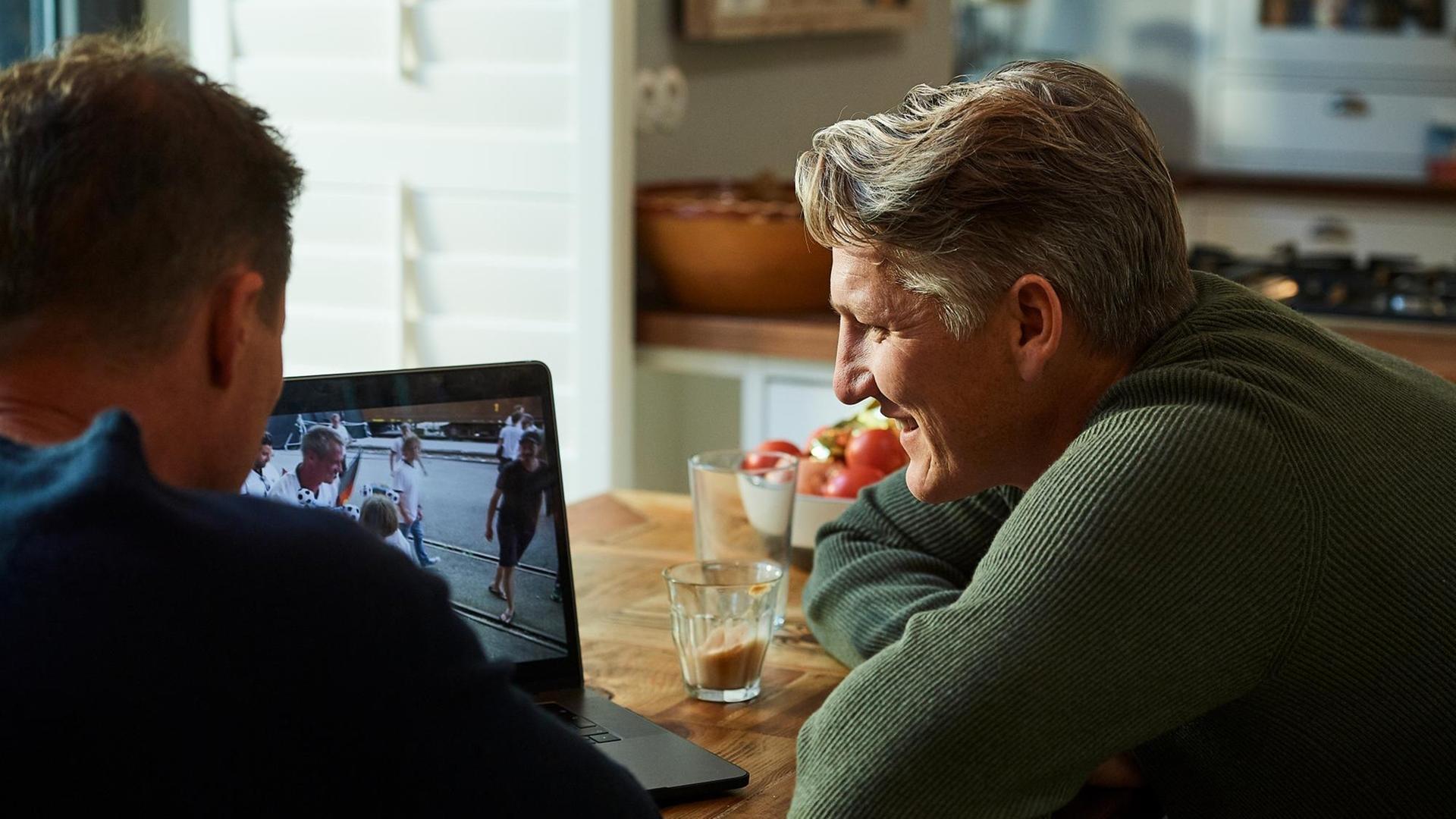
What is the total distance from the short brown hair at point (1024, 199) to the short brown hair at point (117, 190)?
505 mm

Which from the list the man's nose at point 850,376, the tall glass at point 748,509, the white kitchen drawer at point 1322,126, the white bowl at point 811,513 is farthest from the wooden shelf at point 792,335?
the white kitchen drawer at point 1322,126

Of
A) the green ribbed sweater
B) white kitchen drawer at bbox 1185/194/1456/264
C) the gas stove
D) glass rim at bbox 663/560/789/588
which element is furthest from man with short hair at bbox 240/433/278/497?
white kitchen drawer at bbox 1185/194/1456/264

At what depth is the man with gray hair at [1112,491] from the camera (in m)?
0.99

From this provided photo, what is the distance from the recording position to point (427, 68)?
296 centimetres

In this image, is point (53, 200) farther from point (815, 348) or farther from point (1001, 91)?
point (815, 348)

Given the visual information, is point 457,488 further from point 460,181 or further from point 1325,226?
point 1325,226

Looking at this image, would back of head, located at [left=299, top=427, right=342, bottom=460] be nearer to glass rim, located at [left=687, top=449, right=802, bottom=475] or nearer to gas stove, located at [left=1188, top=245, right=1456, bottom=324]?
glass rim, located at [left=687, top=449, right=802, bottom=475]

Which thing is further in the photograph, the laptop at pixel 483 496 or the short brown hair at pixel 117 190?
the laptop at pixel 483 496

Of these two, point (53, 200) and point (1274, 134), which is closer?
point (53, 200)

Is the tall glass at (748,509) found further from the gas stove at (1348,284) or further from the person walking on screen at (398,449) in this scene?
the gas stove at (1348,284)

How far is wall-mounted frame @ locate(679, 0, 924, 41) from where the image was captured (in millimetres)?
3145

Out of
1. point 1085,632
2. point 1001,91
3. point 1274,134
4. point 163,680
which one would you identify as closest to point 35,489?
point 163,680

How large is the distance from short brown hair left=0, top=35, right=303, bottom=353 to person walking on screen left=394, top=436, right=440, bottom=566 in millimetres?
410

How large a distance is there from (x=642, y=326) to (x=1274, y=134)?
10.9 ft
